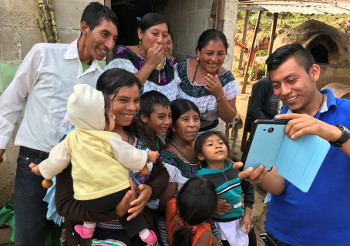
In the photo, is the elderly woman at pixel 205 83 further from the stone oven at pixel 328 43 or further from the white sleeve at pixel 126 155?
the stone oven at pixel 328 43

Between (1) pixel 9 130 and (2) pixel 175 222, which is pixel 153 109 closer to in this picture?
(2) pixel 175 222

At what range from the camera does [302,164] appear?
1311 millimetres

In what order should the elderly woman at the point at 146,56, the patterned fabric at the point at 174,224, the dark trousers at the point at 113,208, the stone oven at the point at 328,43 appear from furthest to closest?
the stone oven at the point at 328,43
the elderly woman at the point at 146,56
the patterned fabric at the point at 174,224
the dark trousers at the point at 113,208

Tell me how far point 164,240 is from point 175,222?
20cm

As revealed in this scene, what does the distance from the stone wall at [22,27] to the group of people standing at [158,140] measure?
2.68 ft

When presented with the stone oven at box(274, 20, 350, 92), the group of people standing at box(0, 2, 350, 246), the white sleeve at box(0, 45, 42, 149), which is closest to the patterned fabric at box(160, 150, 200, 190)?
the group of people standing at box(0, 2, 350, 246)

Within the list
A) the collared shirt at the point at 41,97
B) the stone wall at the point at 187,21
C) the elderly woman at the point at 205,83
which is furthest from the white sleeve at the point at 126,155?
the stone wall at the point at 187,21

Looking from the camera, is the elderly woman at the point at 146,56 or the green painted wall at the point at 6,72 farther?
the green painted wall at the point at 6,72

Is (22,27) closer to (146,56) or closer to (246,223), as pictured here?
(146,56)

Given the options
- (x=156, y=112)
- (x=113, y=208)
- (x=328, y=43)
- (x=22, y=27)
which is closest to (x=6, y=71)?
(x=22, y=27)

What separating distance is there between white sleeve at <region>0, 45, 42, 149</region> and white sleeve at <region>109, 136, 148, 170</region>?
1.01m

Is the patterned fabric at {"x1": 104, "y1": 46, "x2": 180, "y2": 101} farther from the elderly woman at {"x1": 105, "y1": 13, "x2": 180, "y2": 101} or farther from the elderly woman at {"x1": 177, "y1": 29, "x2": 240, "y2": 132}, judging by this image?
the elderly woman at {"x1": 177, "y1": 29, "x2": 240, "y2": 132}

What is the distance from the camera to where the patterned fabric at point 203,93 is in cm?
250

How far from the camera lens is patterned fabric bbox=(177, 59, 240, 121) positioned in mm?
2500
